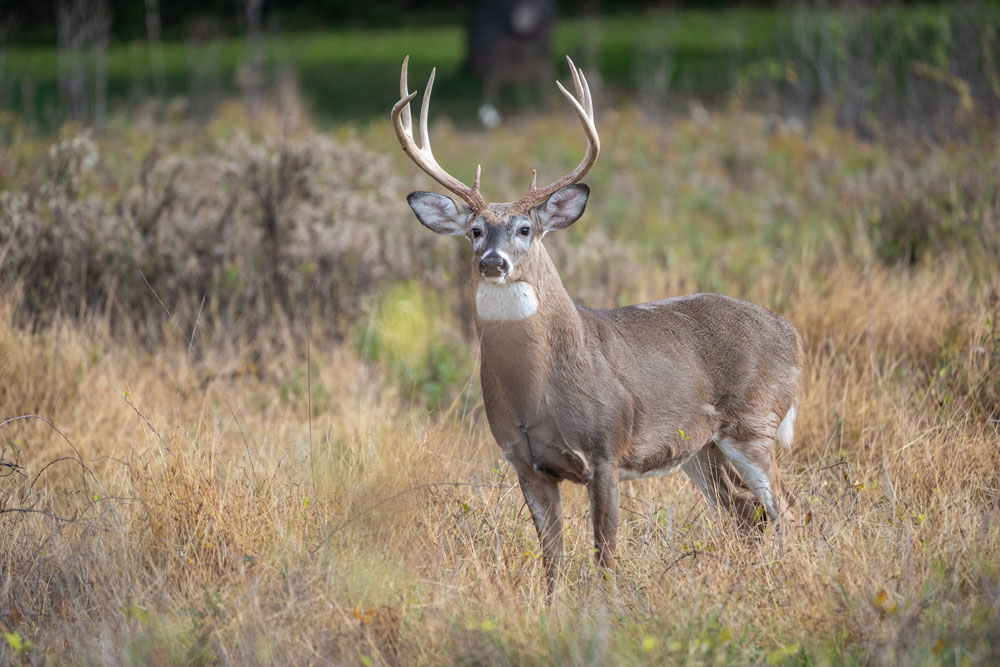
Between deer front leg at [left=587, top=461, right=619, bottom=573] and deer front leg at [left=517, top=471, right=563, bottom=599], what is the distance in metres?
0.15

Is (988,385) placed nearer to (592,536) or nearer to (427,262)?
(592,536)

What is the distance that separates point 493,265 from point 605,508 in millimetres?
936

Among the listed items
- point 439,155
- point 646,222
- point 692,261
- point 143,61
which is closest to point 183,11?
point 143,61

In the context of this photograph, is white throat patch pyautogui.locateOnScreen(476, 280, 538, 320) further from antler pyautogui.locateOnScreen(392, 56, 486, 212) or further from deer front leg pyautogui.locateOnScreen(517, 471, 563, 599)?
deer front leg pyautogui.locateOnScreen(517, 471, 563, 599)

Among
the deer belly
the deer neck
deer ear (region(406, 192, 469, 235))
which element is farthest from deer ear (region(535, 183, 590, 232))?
the deer belly

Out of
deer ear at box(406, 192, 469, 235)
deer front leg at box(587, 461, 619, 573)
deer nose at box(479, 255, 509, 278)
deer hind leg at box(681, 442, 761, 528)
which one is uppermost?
deer ear at box(406, 192, 469, 235)

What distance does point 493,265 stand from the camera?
4.07 meters

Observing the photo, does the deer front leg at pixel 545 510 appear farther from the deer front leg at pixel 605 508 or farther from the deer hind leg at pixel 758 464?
the deer hind leg at pixel 758 464

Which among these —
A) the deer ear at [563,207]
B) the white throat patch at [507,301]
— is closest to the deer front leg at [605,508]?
the white throat patch at [507,301]

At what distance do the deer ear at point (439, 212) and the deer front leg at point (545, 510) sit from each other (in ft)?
3.48

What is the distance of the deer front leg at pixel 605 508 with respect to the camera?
4.18 metres

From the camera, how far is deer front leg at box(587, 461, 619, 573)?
418 cm

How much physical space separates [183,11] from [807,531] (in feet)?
83.5

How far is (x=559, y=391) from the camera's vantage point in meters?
4.24
